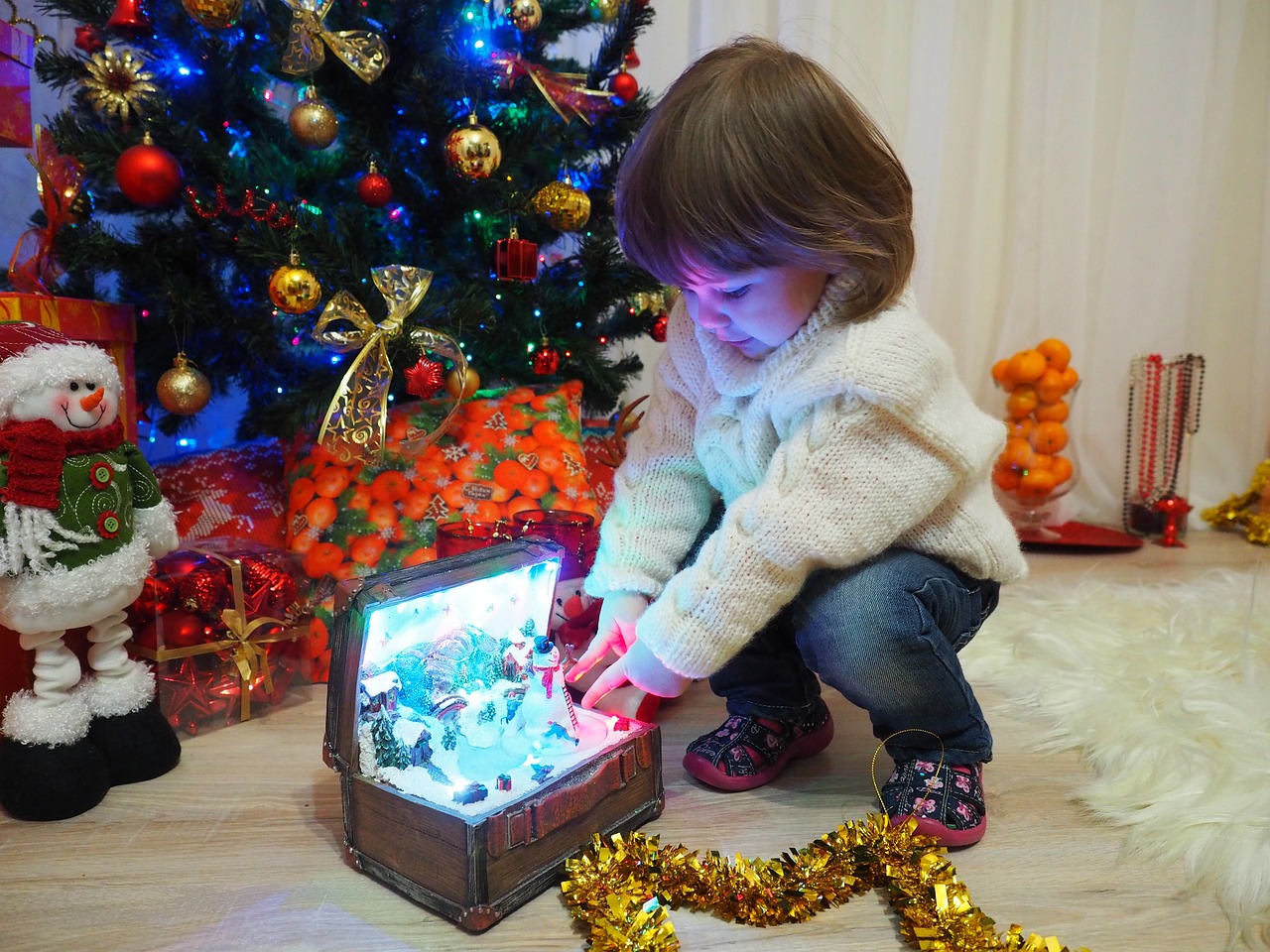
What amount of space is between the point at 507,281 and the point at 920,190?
1040 mm

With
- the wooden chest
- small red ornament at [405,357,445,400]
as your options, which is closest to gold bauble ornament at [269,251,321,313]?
small red ornament at [405,357,445,400]

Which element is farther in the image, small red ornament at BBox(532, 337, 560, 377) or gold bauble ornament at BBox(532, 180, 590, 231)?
small red ornament at BBox(532, 337, 560, 377)

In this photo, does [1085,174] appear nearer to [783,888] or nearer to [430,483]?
[430,483]

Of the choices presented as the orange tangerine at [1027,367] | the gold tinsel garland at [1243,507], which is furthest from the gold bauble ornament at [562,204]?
the gold tinsel garland at [1243,507]

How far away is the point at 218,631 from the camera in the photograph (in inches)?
38.6

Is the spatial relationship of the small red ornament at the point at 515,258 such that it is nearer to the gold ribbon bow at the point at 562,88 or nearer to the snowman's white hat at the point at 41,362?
the gold ribbon bow at the point at 562,88

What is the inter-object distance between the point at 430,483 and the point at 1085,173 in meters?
1.57

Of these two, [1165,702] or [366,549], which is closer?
[1165,702]

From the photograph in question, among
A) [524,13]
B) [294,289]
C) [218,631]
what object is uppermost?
[524,13]

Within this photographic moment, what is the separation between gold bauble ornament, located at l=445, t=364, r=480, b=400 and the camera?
117 cm

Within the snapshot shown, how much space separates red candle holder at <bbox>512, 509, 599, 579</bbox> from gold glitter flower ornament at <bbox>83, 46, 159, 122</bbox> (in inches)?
25.9

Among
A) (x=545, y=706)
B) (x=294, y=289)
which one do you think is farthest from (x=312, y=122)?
(x=545, y=706)

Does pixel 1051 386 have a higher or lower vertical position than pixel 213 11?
lower

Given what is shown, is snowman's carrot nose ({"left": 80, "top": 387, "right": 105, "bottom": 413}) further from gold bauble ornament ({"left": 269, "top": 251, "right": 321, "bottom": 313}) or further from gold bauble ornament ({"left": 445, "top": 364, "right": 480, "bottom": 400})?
gold bauble ornament ({"left": 445, "top": 364, "right": 480, "bottom": 400})
